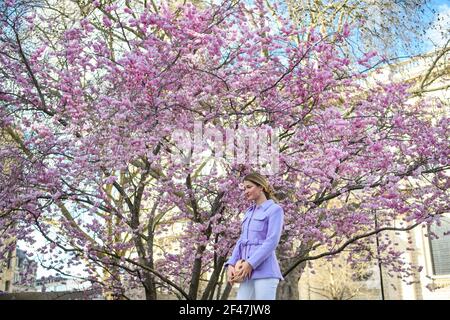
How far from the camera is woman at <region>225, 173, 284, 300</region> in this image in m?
4.07

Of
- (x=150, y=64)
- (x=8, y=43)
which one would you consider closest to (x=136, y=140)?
(x=150, y=64)

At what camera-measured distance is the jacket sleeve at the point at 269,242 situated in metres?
4.05

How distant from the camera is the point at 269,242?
4.09m

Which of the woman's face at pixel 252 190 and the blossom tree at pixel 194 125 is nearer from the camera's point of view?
the woman's face at pixel 252 190

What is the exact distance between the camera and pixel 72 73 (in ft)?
24.2

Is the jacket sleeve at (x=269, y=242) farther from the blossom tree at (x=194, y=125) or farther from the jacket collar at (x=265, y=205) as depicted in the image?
the blossom tree at (x=194, y=125)

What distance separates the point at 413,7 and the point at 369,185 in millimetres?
5127

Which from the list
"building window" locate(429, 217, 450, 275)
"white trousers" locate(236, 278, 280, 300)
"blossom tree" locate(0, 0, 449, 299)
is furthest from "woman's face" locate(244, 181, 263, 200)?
"building window" locate(429, 217, 450, 275)

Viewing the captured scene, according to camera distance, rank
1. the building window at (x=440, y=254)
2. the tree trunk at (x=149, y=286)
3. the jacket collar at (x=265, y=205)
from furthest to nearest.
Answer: the building window at (x=440, y=254) < the tree trunk at (x=149, y=286) < the jacket collar at (x=265, y=205)

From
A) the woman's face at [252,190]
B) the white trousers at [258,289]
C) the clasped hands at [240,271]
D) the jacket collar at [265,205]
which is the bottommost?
the white trousers at [258,289]

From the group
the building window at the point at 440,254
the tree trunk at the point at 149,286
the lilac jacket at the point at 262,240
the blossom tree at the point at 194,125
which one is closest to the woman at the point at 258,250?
the lilac jacket at the point at 262,240

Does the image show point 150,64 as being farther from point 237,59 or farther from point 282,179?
point 282,179

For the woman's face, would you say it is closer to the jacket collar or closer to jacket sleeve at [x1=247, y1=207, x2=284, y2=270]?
the jacket collar
